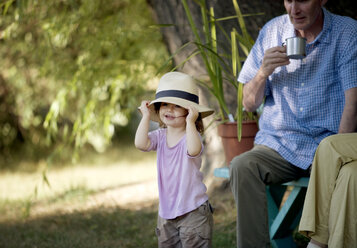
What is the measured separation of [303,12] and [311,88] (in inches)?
15.9

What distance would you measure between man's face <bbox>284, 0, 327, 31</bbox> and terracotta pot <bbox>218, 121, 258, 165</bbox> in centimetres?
69

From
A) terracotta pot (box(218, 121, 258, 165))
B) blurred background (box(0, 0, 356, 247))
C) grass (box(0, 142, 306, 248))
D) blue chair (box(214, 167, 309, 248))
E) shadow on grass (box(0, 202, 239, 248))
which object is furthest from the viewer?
blurred background (box(0, 0, 356, 247))

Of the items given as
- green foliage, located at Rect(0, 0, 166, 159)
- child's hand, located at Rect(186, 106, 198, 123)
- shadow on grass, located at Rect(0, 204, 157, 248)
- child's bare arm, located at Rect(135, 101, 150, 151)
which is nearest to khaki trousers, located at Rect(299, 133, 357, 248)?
child's hand, located at Rect(186, 106, 198, 123)

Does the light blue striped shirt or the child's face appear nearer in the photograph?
the child's face

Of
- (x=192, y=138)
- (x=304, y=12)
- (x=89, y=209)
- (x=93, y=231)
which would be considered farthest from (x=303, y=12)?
(x=89, y=209)

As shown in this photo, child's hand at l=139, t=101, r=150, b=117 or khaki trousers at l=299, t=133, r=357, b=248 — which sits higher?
child's hand at l=139, t=101, r=150, b=117

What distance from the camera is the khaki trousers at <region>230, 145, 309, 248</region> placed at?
7.55 ft

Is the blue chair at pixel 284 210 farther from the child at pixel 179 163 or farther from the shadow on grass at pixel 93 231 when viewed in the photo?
the child at pixel 179 163

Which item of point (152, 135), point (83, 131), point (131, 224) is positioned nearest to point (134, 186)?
point (83, 131)

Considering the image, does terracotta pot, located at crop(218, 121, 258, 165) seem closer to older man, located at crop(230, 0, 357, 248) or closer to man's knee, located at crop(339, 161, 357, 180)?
older man, located at crop(230, 0, 357, 248)

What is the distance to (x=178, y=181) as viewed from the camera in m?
2.17

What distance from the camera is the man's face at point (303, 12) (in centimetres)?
241

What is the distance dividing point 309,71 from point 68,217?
8.12 ft

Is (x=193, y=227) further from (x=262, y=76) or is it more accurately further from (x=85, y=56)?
(x=85, y=56)
